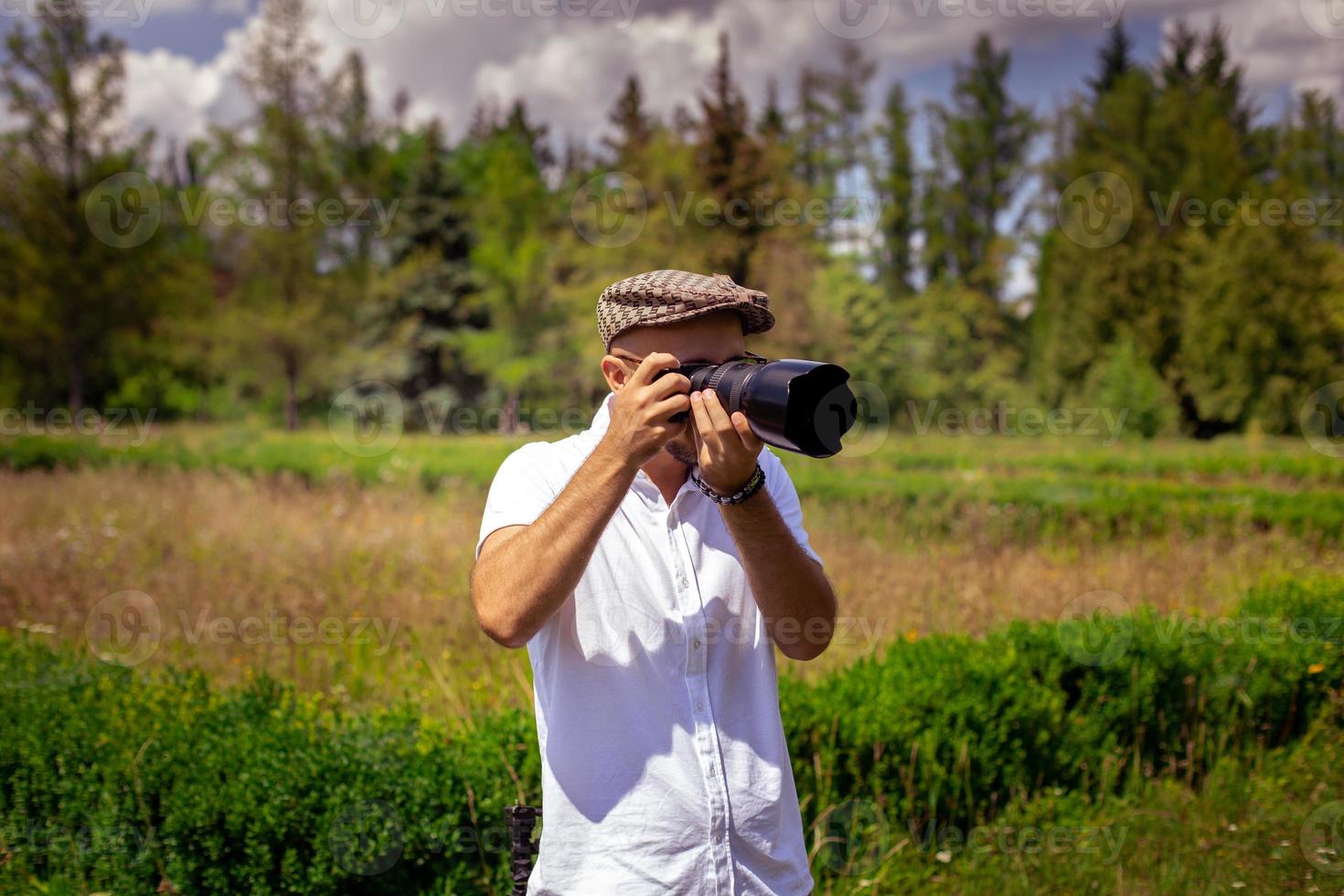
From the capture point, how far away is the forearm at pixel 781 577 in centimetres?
149

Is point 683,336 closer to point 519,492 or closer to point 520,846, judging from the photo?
point 519,492

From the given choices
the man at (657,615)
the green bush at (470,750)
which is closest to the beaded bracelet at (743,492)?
the man at (657,615)

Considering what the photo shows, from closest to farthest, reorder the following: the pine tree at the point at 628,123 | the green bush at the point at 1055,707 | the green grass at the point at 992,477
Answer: the green bush at the point at 1055,707
the green grass at the point at 992,477
the pine tree at the point at 628,123

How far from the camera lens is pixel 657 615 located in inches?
61.4

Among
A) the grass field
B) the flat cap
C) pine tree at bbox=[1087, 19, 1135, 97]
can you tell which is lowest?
the grass field

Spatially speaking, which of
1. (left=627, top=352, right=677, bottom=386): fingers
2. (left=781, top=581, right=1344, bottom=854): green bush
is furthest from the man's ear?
(left=781, top=581, right=1344, bottom=854): green bush

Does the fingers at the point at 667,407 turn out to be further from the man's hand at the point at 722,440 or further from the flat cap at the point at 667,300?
the flat cap at the point at 667,300

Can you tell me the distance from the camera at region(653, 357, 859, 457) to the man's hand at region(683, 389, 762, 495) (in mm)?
17

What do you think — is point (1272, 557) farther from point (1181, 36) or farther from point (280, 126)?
point (1181, 36)

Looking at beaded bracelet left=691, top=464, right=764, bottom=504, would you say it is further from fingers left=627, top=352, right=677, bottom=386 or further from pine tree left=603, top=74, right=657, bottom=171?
pine tree left=603, top=74, right=657, bottom=171

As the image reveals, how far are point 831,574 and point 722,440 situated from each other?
504cm

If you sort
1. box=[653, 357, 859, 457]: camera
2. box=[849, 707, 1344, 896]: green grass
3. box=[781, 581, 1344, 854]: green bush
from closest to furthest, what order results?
box=[653, 357, 859, 457]: camera
box=[849, 707, 1344, 896]: green grass
box=[781, 581, 1344, 854]: green bush

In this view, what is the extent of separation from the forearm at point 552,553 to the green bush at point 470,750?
5.48ft

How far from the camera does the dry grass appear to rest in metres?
4.97
